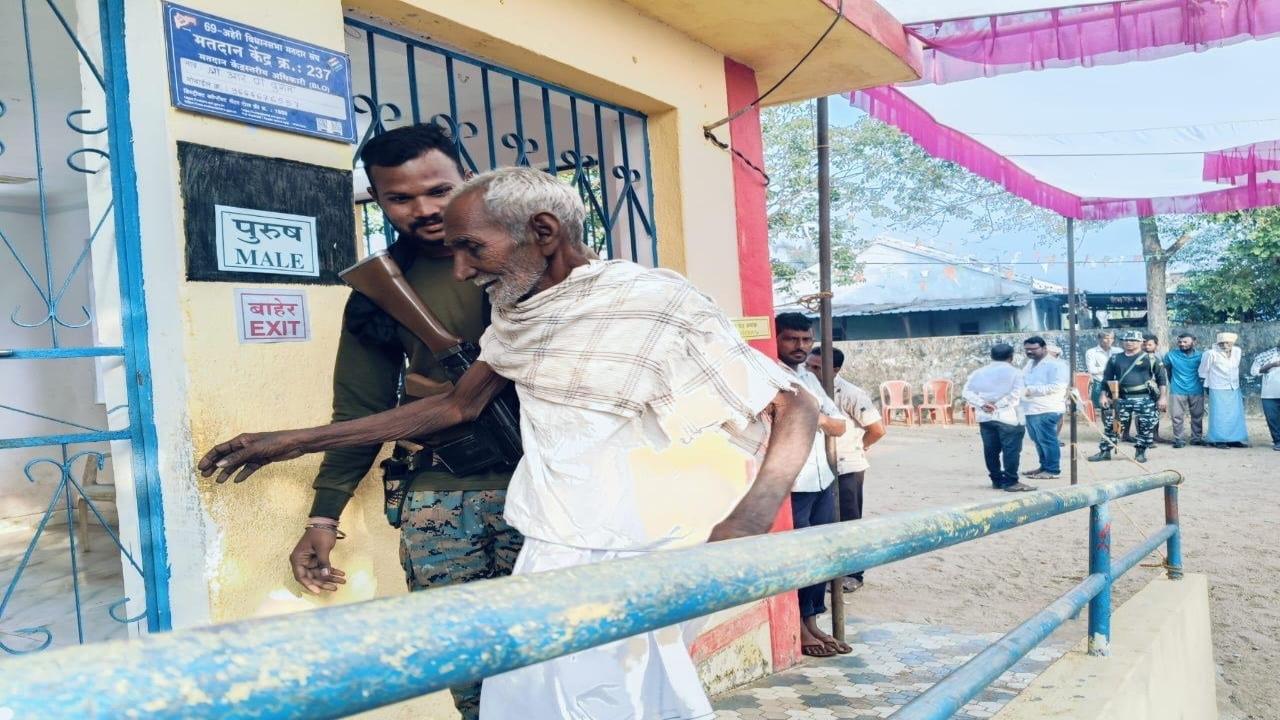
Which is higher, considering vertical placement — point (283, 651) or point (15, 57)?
point (15, 57)

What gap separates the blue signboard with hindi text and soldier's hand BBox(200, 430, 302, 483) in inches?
30.3

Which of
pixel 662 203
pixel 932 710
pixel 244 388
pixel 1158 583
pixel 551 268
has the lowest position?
pixel 1158 583

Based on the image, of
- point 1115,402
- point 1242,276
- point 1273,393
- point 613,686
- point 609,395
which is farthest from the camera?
point 1242,276

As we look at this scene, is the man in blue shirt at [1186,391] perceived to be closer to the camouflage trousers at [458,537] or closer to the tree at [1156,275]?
the tree at [1156,275]

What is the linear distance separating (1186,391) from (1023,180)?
715 cm

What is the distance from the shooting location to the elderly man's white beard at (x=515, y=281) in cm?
177

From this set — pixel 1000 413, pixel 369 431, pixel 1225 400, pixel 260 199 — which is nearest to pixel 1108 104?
pixel 1000 413

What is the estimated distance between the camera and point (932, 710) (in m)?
1.28

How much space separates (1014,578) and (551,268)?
5.56m

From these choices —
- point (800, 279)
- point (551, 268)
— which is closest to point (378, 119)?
point (551, 268)

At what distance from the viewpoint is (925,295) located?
22391 mm

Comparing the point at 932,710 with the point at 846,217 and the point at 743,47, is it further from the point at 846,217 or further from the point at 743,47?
the point at 846,217

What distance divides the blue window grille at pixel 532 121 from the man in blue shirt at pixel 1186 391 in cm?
1136

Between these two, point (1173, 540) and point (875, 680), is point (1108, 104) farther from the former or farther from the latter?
point (875, 680)
